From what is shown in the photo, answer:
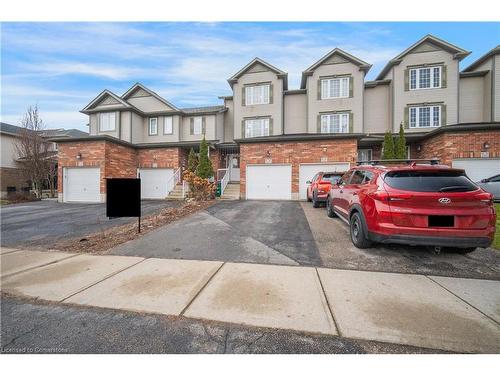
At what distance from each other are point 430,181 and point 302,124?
48.7 feet

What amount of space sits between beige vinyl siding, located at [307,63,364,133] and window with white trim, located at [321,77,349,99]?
0.34 metres

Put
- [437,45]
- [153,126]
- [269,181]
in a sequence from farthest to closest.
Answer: [153,126]
[437,45]
[269,181]

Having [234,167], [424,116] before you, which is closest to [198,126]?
[234,167]

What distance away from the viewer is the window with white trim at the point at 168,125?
18641mm

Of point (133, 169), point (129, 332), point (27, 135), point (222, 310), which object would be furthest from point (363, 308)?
point (27, 135)

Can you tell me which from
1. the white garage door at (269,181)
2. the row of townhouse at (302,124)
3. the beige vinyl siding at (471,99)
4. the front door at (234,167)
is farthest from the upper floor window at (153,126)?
the beige vinyl siding at (471,99)

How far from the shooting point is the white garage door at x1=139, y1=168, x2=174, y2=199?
16203mm

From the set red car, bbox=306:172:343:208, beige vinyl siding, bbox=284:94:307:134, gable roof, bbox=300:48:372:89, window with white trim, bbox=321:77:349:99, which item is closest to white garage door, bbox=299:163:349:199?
red car, bbox=306:172:343:208

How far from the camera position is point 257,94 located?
58.1 feet

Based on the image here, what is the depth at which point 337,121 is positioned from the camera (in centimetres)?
1634

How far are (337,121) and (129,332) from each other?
685 inches

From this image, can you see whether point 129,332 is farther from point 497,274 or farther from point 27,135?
point 27,135

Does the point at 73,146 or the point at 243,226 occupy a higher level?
the point at 73,146

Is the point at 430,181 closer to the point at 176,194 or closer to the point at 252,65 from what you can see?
the point at 176,194
